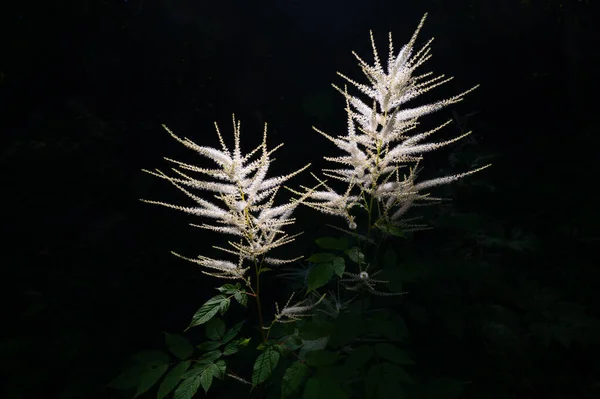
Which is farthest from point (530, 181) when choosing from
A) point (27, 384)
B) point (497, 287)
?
point (27, 384)

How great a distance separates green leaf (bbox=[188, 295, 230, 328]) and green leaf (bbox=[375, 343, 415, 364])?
0.72 meters

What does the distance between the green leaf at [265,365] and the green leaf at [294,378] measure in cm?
8

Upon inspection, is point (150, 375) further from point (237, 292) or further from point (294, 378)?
point (294, 378)

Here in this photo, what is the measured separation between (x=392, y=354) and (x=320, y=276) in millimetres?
445

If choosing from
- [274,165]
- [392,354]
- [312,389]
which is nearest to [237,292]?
[312,389]

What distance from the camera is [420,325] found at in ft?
7.88

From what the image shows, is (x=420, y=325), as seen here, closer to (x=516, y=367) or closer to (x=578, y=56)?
(x=516, y=367)

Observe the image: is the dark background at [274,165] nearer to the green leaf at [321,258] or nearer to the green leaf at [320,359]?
the green leaf at [321,258]

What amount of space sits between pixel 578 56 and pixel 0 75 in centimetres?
778

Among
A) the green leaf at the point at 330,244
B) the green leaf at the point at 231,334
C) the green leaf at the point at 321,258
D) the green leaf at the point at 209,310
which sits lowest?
the green leaf at the point at 231,334

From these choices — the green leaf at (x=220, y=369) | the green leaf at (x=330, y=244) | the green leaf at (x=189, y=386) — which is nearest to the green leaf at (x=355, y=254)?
the green leaf at (x=330, y=244)

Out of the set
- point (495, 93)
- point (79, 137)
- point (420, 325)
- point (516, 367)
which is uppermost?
point (495, 93)

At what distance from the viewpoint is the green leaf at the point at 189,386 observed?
1.58 metres

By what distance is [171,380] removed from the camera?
169 cm
